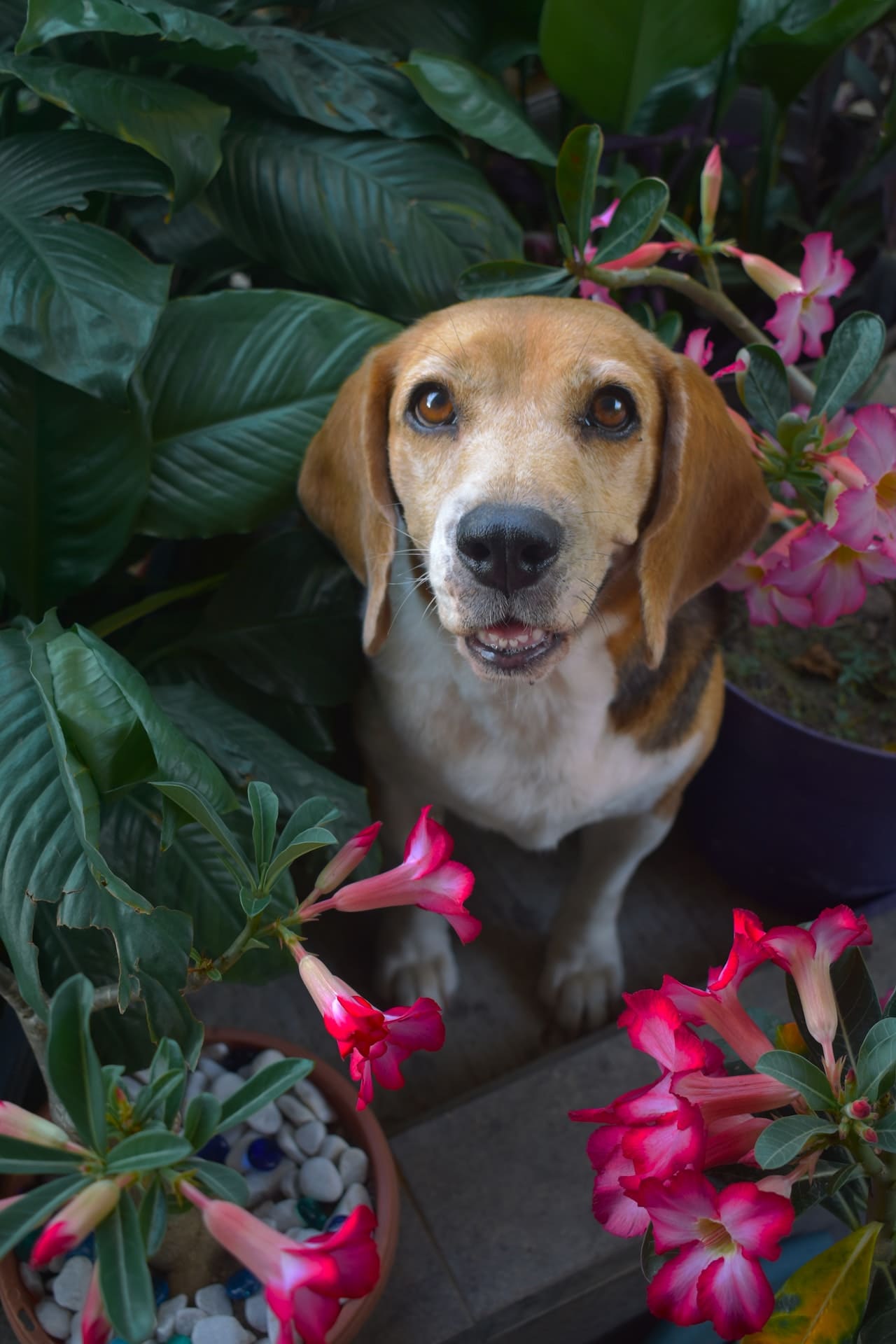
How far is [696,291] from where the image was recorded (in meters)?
1.23

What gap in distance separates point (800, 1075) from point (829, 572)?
0.58 metres

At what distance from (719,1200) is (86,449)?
0.92 m

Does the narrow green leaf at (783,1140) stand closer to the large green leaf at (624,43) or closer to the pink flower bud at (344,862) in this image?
the pink flower bud at (344,862)

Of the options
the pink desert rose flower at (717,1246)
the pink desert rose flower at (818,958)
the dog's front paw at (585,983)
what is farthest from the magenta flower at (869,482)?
the dog's front paw at (585,983)

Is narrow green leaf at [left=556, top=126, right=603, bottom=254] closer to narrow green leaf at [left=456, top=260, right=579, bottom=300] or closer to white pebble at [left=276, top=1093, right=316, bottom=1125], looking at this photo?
narrow green leaf at [left=456, top=260, right=579, bottom=300]

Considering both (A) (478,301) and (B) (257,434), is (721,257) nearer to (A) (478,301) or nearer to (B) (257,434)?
(A) (478,301)

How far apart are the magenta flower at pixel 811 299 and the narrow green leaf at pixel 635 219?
0.55 ft

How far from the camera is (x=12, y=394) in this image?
3.68 ft

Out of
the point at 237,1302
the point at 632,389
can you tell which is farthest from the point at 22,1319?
the point at 632,389

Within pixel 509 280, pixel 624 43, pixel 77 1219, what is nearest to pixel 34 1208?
pixel 77 1219

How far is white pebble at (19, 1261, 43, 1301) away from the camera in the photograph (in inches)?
39.8

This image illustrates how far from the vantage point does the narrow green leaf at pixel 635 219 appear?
113 centimetres

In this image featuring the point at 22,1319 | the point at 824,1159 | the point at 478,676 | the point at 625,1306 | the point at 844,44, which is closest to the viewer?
the point at 824,1159

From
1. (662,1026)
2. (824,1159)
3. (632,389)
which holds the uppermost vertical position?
(632,389)
